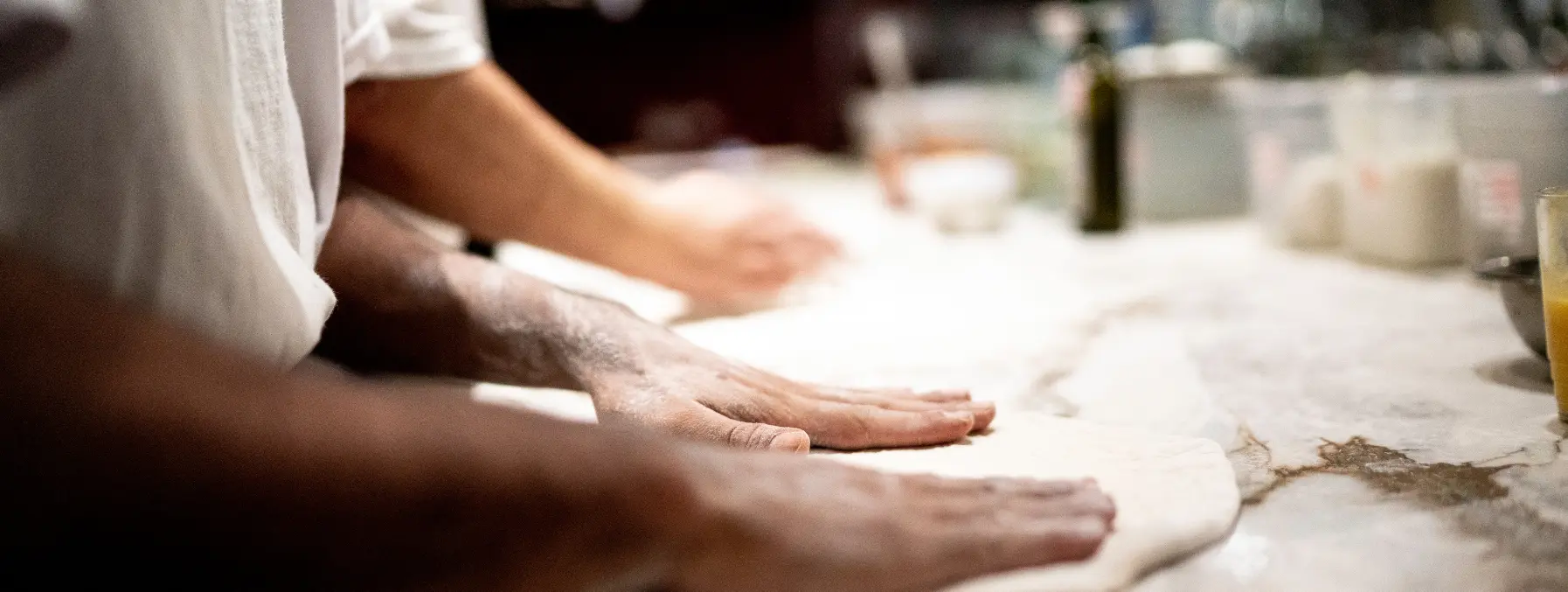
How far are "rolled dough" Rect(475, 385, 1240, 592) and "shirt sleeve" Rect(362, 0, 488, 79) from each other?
377 mm

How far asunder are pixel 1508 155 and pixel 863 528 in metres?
1.01

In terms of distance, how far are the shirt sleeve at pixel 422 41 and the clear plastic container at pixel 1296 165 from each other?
1.16 meters

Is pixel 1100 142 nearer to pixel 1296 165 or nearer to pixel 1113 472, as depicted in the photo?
pixel 1296 165

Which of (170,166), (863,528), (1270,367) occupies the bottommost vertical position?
Answer: (1270,367)

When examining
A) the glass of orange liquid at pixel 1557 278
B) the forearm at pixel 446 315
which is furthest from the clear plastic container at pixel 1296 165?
the forearm at pixel 446 315

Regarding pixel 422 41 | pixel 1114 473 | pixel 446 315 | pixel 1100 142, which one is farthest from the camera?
pixel 1100 142

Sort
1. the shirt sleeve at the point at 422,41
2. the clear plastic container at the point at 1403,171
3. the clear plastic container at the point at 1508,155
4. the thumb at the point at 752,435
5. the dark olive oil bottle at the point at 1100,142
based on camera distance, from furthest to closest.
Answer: the dark olive oil bottle at the point at 1100,142 < the clear plastic container at the point at 1403,171 < the clear plastic container at the point at 1508,155 < the shirt sleeve at the point at 422,41 < the thumb at the point at 752,435

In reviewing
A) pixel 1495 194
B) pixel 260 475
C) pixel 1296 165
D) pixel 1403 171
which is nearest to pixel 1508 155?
pixel 1495 194

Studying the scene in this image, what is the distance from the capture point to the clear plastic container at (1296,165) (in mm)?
1487

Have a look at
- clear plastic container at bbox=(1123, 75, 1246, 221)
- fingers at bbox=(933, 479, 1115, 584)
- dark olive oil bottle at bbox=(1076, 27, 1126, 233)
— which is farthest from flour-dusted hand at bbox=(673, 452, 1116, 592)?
clear plastic container at bbox=(1123, 75, 1246, 221)

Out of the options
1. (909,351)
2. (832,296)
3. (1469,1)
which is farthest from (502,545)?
(1469,1)

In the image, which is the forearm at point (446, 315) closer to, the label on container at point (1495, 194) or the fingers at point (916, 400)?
the fingers at point (916, 400)

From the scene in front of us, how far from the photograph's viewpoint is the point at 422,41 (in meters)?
1.01

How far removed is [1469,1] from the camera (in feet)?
5.66
